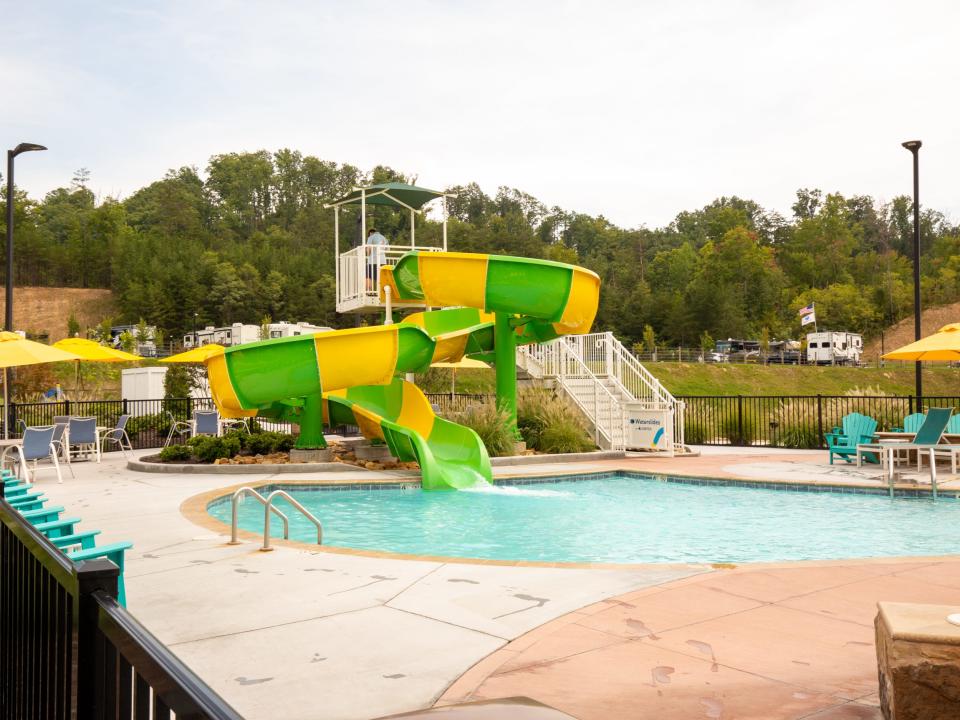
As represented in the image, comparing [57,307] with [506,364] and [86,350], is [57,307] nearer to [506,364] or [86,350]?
[86,350]

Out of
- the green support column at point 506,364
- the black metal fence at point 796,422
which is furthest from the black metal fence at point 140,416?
the black metal fence at point 796,422

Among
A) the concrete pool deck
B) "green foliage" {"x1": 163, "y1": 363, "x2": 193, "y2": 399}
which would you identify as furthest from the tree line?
the concrete pool deck

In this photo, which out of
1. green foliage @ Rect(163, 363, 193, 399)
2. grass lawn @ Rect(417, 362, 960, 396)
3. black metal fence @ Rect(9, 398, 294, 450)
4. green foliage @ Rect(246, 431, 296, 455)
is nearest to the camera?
green foliage @ Rect(246, 431, 296, 455)

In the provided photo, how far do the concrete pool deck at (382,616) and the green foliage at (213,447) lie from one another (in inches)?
277

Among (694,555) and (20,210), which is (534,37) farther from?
(20,210)

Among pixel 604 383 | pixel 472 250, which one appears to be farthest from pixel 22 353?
pixel 472 250

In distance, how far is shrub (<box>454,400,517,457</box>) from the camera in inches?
614

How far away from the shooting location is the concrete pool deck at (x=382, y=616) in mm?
3691

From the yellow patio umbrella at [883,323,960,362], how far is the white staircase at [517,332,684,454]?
15.4ft

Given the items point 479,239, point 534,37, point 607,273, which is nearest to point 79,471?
point 534,37

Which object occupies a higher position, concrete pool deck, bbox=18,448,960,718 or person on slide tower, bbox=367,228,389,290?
person on slide tower, bbox=367,228,389,290

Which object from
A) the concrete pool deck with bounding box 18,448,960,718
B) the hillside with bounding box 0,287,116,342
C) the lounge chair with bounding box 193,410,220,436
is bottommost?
the concrete pool deck with bounding box 18,448,960,718

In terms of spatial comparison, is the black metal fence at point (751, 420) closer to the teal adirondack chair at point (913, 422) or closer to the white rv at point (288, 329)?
the teal adirondack chair at point (913, 422)

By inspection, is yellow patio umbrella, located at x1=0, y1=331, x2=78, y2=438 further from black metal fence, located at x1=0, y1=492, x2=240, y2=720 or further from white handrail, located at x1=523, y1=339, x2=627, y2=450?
black metal fence, located at x1=0, y1=492, x2=240, y2=720
